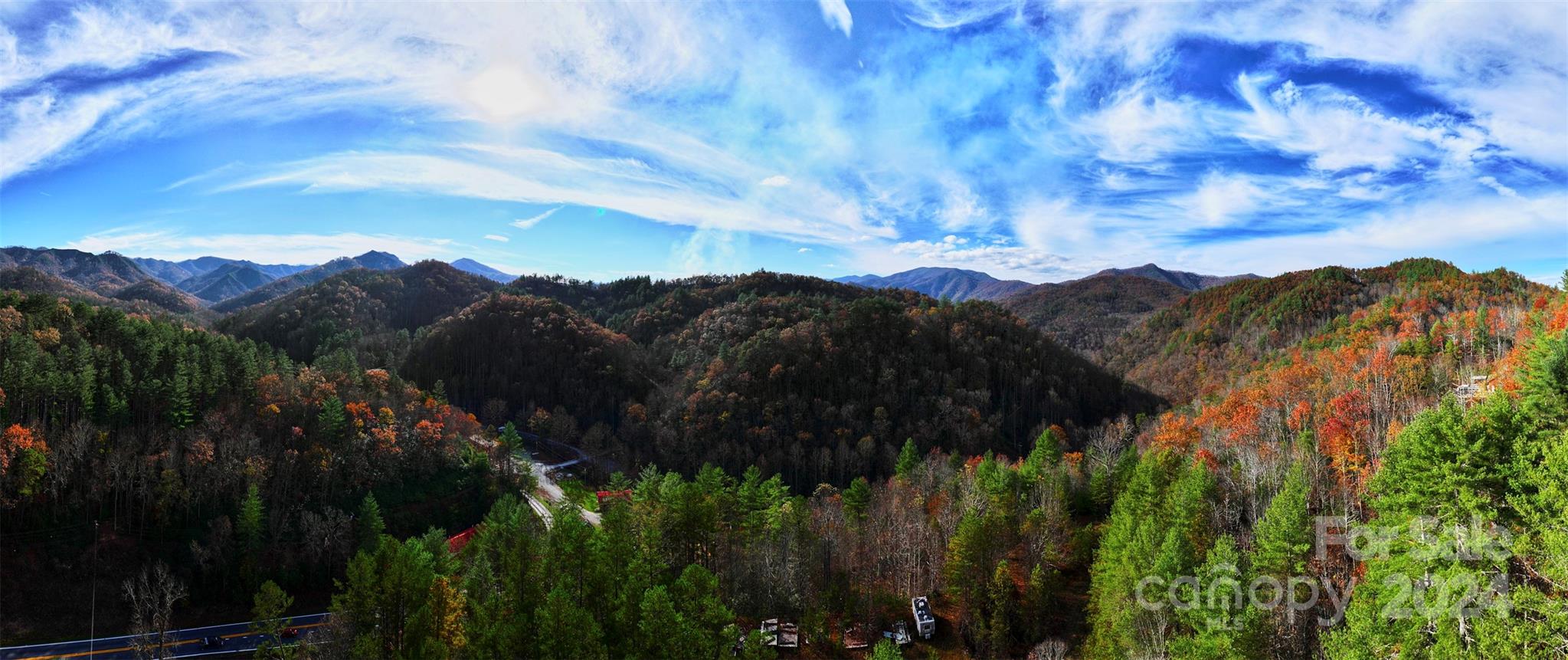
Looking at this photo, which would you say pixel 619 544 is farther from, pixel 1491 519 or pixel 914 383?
pixel 914 383

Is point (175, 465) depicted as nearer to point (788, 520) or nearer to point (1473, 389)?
point (788, 520)

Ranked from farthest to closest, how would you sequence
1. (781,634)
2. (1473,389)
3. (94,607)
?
1. (1473,389)
2. (94,607)
3. (781,634)

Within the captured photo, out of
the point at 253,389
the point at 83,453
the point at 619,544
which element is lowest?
the point at 619,544

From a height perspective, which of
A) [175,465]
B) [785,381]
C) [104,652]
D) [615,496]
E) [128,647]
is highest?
[785,381]

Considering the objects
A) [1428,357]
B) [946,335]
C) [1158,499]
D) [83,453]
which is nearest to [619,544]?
[1158,499]

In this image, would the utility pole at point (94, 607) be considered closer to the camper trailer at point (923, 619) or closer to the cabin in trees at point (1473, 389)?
the camper trailer at point (923, 619)

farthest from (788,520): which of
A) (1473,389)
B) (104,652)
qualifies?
(1473,389)

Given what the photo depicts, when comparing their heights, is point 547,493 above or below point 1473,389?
below
